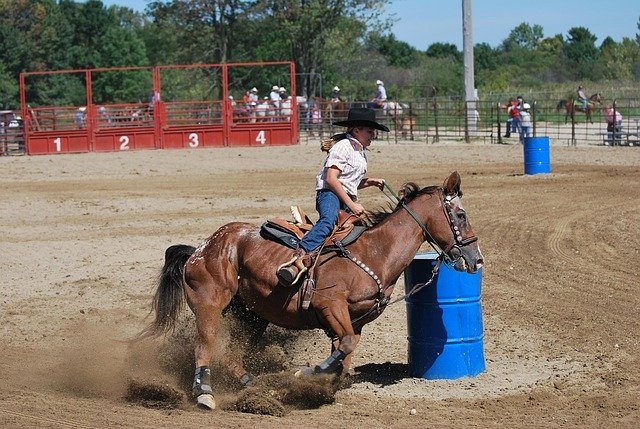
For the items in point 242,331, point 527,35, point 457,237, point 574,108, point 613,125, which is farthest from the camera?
point 527,35

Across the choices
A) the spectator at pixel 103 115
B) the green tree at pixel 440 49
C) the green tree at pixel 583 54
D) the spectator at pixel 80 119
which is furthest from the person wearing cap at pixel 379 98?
the green tree at pixel 440 49

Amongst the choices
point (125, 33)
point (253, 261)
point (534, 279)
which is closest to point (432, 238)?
point (253, 261)

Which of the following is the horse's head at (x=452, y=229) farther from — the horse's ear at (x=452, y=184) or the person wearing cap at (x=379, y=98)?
the person wearing cap at (x=379, y=98)

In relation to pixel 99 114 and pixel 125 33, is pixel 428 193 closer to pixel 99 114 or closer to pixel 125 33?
pixel 99 114

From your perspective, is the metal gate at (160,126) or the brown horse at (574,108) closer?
the brown horse at (574,108)

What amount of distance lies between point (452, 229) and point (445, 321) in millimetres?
886

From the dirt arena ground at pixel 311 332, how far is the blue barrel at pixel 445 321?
0.59 feet

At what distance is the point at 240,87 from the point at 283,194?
27700 mm

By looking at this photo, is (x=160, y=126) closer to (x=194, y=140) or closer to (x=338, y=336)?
(x=194, y=140)

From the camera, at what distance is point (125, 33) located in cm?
7238

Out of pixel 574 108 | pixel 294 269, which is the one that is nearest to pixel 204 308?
pixel 294 269

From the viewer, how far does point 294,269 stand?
7883 millimetres

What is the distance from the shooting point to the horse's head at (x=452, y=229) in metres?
7.96

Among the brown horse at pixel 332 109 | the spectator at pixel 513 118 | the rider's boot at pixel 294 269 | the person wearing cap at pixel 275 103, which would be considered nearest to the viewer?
the rider's boot at pixel 294 269
